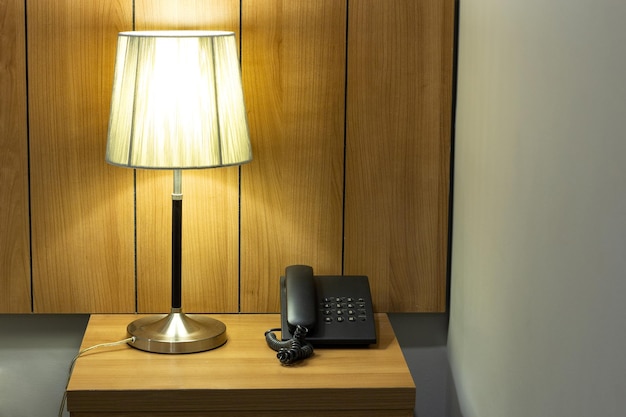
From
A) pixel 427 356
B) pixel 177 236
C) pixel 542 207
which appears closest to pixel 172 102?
pixel 177 236

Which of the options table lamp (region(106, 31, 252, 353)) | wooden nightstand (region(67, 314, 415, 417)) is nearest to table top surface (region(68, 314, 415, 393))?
wooden nightstand (region(67, 314, 415, 417))

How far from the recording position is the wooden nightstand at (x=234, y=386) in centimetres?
149

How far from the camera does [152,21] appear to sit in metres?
1.75

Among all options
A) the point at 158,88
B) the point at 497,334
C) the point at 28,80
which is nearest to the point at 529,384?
the point at 497,334

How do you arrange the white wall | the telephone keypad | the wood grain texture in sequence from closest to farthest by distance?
the white wall, the telephone keypad, the wood grain texture

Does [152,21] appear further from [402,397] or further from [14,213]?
[402,397]

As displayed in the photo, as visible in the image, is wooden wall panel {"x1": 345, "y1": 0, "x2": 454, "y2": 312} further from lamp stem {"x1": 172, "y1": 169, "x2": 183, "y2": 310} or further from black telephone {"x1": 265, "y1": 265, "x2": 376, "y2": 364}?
lamp stem {"x1": 172, "y1": 169, "x2": 183, "y2": 310}

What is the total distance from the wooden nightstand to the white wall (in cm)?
21

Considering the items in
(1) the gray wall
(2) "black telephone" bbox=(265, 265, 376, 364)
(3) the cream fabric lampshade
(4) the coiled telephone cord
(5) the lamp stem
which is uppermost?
(3) the cream fabric lampshade

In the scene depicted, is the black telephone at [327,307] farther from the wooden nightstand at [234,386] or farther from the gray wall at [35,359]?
the gray wall at [35,359]

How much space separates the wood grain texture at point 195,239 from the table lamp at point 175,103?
10.1 inches

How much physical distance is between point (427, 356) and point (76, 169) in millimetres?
867

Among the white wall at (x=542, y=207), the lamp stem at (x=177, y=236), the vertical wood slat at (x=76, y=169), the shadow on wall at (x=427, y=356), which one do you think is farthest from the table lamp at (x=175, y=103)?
the shadow on wall at (x=427, y=356)

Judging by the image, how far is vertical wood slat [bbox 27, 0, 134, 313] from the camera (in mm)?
1744
